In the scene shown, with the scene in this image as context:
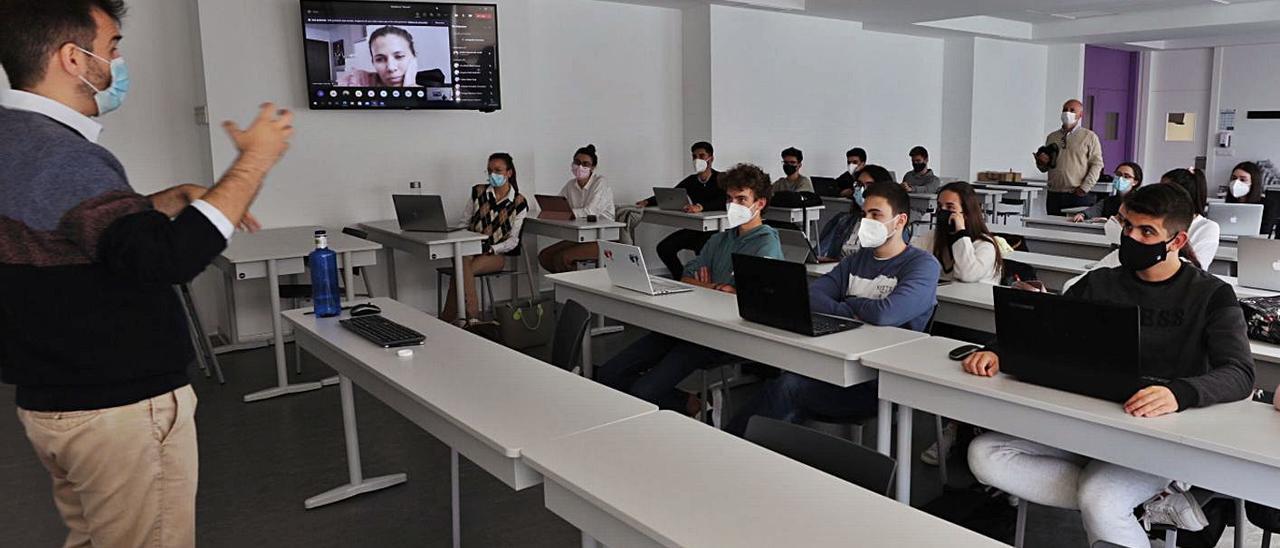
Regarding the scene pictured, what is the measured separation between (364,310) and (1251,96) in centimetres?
1462

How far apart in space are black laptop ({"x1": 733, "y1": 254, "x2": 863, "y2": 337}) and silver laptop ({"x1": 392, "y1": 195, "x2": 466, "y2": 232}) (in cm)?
319

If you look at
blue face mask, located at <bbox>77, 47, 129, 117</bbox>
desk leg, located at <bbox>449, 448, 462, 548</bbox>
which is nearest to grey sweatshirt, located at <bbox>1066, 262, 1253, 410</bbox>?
desk leg, located at <bbox>449, 448, 462, 548</bbox>

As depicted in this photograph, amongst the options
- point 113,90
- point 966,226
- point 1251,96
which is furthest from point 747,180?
point 1251,96

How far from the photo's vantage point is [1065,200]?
29.0 feet

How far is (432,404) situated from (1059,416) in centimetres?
158

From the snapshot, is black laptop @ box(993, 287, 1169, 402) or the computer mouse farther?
the computer mouse

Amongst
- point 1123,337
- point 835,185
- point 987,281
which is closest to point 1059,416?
point 1123,337

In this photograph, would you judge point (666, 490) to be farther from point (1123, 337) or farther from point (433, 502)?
point (433, 502)

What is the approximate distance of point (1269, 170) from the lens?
43.7ft

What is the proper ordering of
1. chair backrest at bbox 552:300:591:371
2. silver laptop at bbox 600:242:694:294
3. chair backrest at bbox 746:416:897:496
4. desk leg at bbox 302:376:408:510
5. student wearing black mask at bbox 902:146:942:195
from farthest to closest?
student wearing black mask at bbox 902:146:942:195 → silver laptop at bbox 600:242:694:294 → desk leg at bbox 302:376:408:510 → chair backrest at bbox 552:300:591:371 → chair backrest at bbox 746:416:897:496

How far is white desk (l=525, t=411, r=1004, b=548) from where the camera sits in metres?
1.56

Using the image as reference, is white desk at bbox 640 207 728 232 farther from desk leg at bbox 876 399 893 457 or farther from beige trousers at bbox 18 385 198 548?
beige trousers at bbox 18 385 198 548

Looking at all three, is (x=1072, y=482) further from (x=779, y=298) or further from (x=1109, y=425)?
(x=779, y=298)

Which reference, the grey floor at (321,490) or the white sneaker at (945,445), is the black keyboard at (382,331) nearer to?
the grey floor at (321,490)
